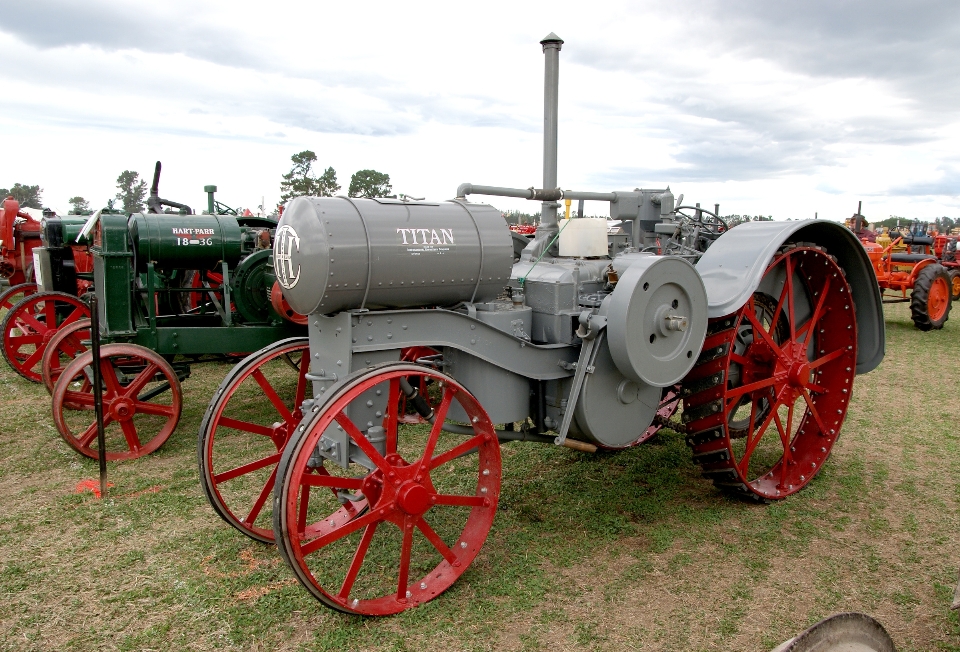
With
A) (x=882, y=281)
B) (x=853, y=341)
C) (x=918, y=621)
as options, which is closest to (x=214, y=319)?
(x=853, y=341)

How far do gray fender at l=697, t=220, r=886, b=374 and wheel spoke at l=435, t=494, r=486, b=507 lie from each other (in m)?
1.46

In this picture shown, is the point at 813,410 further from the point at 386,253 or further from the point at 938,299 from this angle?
the point at 938,299

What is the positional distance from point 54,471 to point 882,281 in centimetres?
1114

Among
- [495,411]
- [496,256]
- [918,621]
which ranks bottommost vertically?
[918,621]

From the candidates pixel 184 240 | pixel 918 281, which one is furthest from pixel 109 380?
pixel 918 281

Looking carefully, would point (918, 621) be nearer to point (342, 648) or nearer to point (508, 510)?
point (508, 510)

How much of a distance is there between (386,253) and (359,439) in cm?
74

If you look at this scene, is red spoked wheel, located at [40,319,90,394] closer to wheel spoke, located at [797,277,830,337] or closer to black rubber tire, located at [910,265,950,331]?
wheel spoke, located at [797,277,830,337]

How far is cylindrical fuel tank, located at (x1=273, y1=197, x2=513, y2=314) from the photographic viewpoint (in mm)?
2738

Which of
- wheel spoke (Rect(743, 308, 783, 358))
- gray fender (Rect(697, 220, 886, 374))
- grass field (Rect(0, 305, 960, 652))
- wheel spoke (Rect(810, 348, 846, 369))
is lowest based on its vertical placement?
grass field (Rect(0, 305, 960, 652))

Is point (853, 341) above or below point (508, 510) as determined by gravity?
above

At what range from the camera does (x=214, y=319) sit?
627 cm

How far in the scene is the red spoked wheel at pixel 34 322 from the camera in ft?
22.9

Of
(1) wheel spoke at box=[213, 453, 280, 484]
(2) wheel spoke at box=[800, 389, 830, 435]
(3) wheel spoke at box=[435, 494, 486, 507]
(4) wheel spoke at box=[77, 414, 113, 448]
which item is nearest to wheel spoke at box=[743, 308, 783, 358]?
(2) wheel spoke at box=[800, 389, 830, 435]
